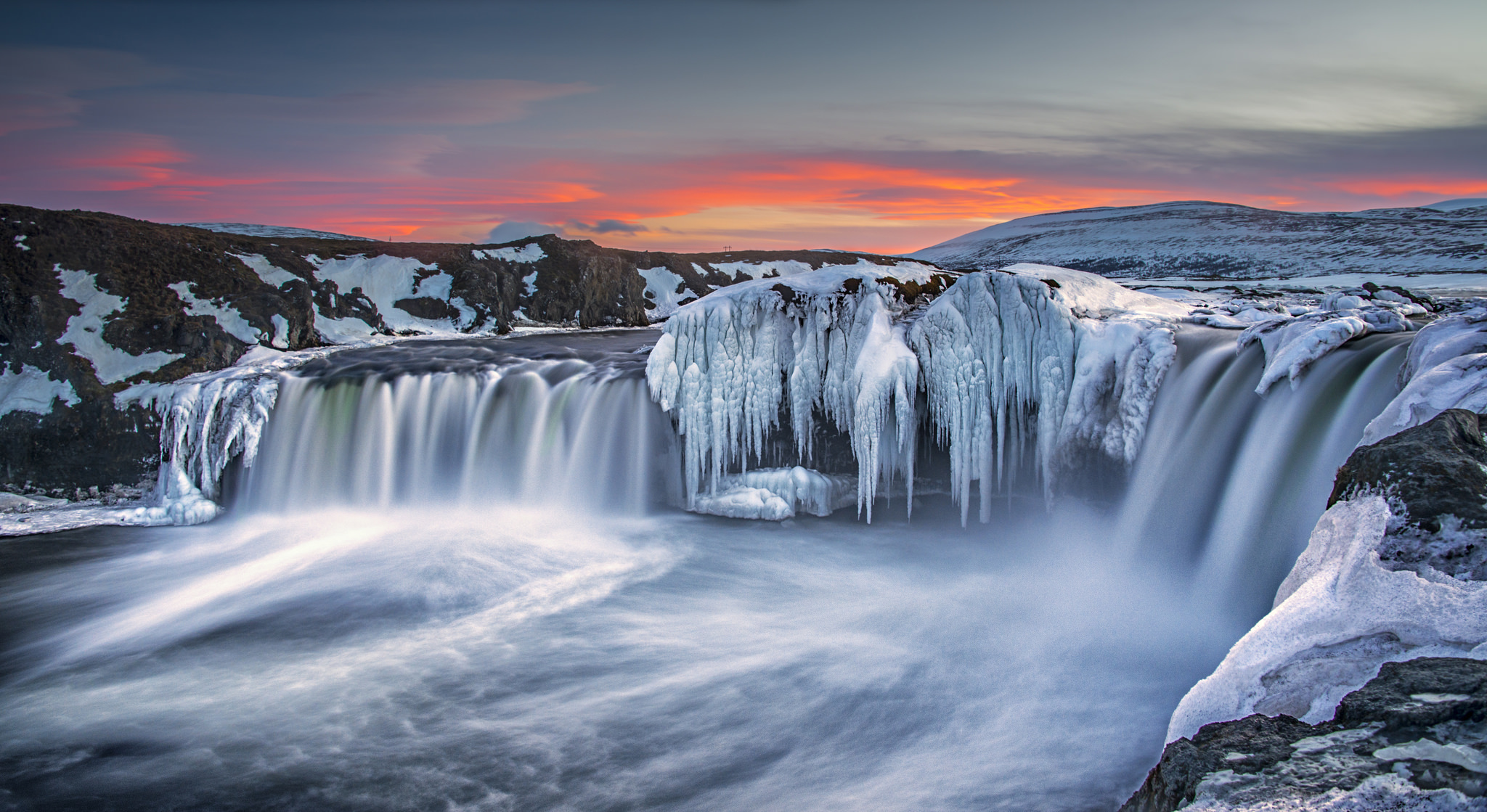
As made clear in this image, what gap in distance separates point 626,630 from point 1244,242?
137 ft

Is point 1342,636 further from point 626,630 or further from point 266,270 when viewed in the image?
point 266,270

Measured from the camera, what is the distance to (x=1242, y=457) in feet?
23.1

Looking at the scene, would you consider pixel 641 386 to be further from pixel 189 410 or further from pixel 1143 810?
pixel 1143 810

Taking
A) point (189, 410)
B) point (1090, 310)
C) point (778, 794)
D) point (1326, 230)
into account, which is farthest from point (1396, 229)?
point (189, 410)

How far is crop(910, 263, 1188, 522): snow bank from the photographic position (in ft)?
28.4

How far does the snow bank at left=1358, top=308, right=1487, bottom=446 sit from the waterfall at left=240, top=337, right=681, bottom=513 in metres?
8.48

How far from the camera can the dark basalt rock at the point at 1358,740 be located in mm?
2096

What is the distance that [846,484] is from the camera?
435 inches

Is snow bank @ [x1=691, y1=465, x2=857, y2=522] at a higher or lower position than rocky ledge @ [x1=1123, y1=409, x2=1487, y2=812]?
lower

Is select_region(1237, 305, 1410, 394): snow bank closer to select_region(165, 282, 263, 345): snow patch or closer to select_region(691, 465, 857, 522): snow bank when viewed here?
select_region(691, 465, 857, 522): snow bank

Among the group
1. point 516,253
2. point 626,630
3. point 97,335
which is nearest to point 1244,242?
point 516,253

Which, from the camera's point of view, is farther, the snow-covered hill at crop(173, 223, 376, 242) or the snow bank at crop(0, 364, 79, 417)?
the snow-covered hill at crop(173, 223, 376, 242)

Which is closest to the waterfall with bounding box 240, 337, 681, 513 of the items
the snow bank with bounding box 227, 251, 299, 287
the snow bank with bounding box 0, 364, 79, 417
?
the snow bank with bounding box 0, 364, 79, 417

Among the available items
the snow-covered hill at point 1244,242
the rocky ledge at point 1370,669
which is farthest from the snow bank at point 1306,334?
the snow-covered hill at point 1244,242
